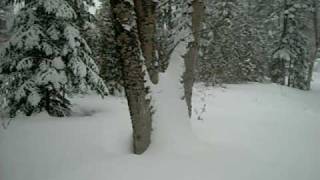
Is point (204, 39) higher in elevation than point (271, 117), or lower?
higher

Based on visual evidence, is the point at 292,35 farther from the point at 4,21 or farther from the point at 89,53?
the point at 89,53

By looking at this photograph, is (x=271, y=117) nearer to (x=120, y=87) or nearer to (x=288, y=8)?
(x=120, y=87)

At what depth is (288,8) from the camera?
31.2m

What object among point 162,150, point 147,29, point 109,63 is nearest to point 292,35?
point 109,63

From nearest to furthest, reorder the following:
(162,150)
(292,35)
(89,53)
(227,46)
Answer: (162,150), (89,53), (227,46), (292,35)

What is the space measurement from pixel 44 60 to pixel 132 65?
5.42 meters

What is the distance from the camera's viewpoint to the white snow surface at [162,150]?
21.8 feet

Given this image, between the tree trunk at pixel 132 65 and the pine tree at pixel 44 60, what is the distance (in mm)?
4810

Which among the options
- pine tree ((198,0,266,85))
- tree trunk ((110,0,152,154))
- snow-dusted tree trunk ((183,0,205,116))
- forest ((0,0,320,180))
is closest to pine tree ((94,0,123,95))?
forest ((0,0,320,180))

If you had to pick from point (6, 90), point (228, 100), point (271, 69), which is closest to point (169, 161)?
point (6, 90)

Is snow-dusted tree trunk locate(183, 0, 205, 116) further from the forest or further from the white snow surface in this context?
the white snow surface

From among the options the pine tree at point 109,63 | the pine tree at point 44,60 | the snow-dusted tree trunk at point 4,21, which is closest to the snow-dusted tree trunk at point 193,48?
the pine tree at point 44,60

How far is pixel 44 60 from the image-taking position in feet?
37.2

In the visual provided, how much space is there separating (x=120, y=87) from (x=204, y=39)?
42.5ft
